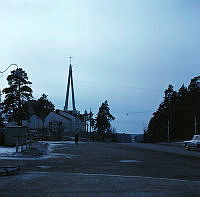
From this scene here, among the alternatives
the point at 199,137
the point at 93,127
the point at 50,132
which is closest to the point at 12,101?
the point at 50,132

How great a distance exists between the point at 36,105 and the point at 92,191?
157780 mm

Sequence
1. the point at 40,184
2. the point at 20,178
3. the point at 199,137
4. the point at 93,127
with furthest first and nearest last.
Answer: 1. the point at 93,127
2. the point at 199,137
3. the point at 20,178
4. the point at 40,184

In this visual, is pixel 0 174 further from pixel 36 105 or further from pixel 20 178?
pixel 36 105

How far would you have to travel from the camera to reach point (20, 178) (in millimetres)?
12875

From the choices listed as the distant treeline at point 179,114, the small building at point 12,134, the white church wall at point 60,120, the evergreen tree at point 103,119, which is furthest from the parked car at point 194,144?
the evergreen tree at point 103,119

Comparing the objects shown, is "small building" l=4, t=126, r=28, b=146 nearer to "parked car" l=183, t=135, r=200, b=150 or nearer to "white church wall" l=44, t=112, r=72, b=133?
"parked car" l=183, t=135, r=200, b=150

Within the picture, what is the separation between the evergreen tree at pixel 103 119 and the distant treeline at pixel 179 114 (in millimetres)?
30364

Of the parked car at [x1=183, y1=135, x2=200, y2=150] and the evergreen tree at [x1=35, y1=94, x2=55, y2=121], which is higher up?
the evergreen tree at [x1=35, y1=94, x2=55, y2=121]

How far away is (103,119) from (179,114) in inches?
2225

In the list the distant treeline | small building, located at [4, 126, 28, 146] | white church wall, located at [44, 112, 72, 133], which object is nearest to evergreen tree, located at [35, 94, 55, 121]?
white church wall, located at [44, 112, 72, 133]

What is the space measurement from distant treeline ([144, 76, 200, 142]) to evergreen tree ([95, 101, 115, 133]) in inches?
1195

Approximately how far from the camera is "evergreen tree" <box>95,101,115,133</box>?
523 ft

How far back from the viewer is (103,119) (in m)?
160

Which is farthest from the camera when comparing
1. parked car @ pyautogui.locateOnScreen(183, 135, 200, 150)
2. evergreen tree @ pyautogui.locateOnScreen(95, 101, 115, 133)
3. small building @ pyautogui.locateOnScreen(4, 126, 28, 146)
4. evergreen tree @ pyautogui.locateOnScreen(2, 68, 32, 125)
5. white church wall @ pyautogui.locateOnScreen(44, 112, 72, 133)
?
→ evergreen tree @ pyautogui.locateOnScreen(95, 101, 115, 133)
